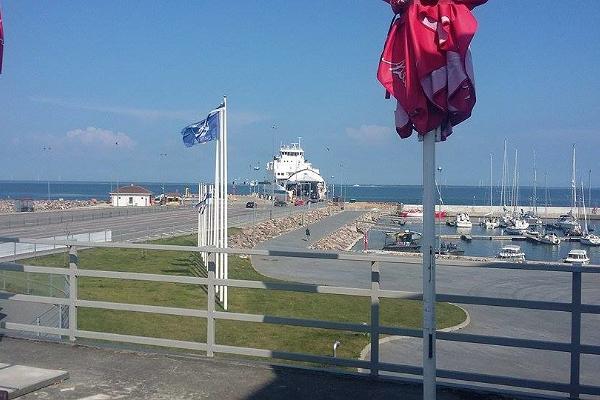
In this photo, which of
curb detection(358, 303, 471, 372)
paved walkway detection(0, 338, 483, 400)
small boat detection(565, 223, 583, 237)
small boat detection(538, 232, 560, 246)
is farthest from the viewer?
small boat detection(565, 223, 583, 237)

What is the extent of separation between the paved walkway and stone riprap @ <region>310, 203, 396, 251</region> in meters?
41.8

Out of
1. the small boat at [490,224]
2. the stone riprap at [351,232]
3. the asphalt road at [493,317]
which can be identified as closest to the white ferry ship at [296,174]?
the stone riprap at [351,232]

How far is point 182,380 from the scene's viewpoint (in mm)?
7000

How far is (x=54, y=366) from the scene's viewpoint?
7445mm

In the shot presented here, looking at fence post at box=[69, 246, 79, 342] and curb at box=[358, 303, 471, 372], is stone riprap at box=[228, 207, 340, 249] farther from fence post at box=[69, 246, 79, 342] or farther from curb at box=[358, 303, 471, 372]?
fence post at box=[69, 246, 79, 342]

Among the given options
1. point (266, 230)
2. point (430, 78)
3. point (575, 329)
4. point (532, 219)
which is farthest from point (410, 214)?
point (430, 78)

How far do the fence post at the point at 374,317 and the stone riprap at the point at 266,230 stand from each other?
36870 mm

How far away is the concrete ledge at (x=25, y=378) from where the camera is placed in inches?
252

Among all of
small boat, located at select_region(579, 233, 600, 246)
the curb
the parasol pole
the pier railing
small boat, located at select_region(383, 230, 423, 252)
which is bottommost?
small boat, located at select_region(579, 233, 600, 246)

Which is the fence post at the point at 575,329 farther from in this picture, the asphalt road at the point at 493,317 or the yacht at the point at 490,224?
the yacht at the point at 490,224

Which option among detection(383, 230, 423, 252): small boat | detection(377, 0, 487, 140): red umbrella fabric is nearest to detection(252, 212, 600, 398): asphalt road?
detection(377, 0, 487, 140): red umbrella fabric

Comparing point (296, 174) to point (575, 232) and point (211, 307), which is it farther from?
point (211, 307)

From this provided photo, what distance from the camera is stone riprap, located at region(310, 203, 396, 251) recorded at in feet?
182

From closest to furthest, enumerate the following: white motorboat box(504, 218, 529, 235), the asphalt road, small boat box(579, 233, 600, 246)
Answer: the asphalt road, small boat box(579, 233, 600, 246), white motorboat box(504, 218, 529, 235)
